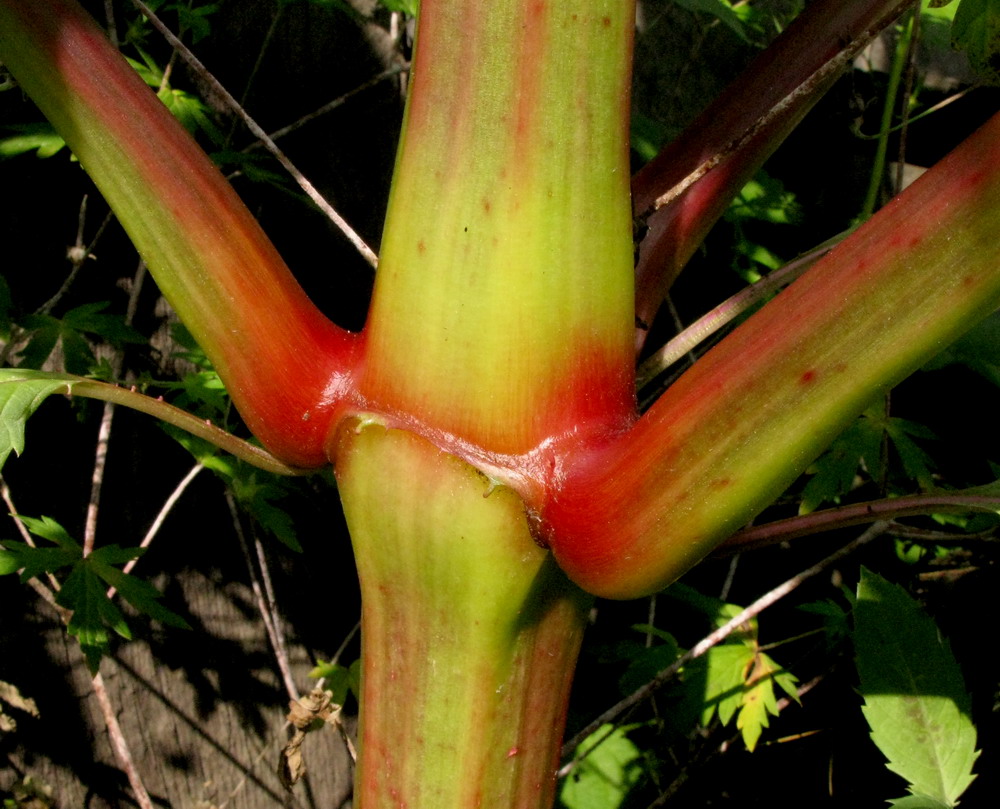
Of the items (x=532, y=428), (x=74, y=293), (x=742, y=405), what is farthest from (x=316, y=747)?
(x=742, y=405)

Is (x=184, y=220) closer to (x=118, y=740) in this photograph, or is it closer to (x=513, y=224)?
(x=513, y=224)

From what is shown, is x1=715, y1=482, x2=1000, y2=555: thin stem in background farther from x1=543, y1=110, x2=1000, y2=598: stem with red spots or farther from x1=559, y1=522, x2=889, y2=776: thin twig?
x1=559, y1=522, x2=889, y2=776: thin twig

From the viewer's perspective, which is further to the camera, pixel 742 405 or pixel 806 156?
pixel 806 156

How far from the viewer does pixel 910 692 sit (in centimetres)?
88

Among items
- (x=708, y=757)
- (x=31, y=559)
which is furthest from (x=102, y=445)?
(x=708, y=757)

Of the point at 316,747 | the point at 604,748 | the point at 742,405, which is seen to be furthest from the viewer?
the point at 604,748

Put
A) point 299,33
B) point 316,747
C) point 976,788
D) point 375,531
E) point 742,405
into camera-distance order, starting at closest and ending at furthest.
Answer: point 742,405, point 375,531, point 299,33, point 316,747, point 976,788

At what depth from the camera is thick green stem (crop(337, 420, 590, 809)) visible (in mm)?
527

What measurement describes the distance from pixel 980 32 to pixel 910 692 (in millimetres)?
597

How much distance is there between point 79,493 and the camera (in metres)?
1.22

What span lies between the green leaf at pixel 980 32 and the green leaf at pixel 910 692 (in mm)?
497

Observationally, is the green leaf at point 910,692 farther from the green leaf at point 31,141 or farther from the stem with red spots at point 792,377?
the green leaf at point 31,141

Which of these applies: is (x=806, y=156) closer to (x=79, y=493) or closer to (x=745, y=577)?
(x=745, y=577)

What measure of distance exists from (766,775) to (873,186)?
1.22 meters
